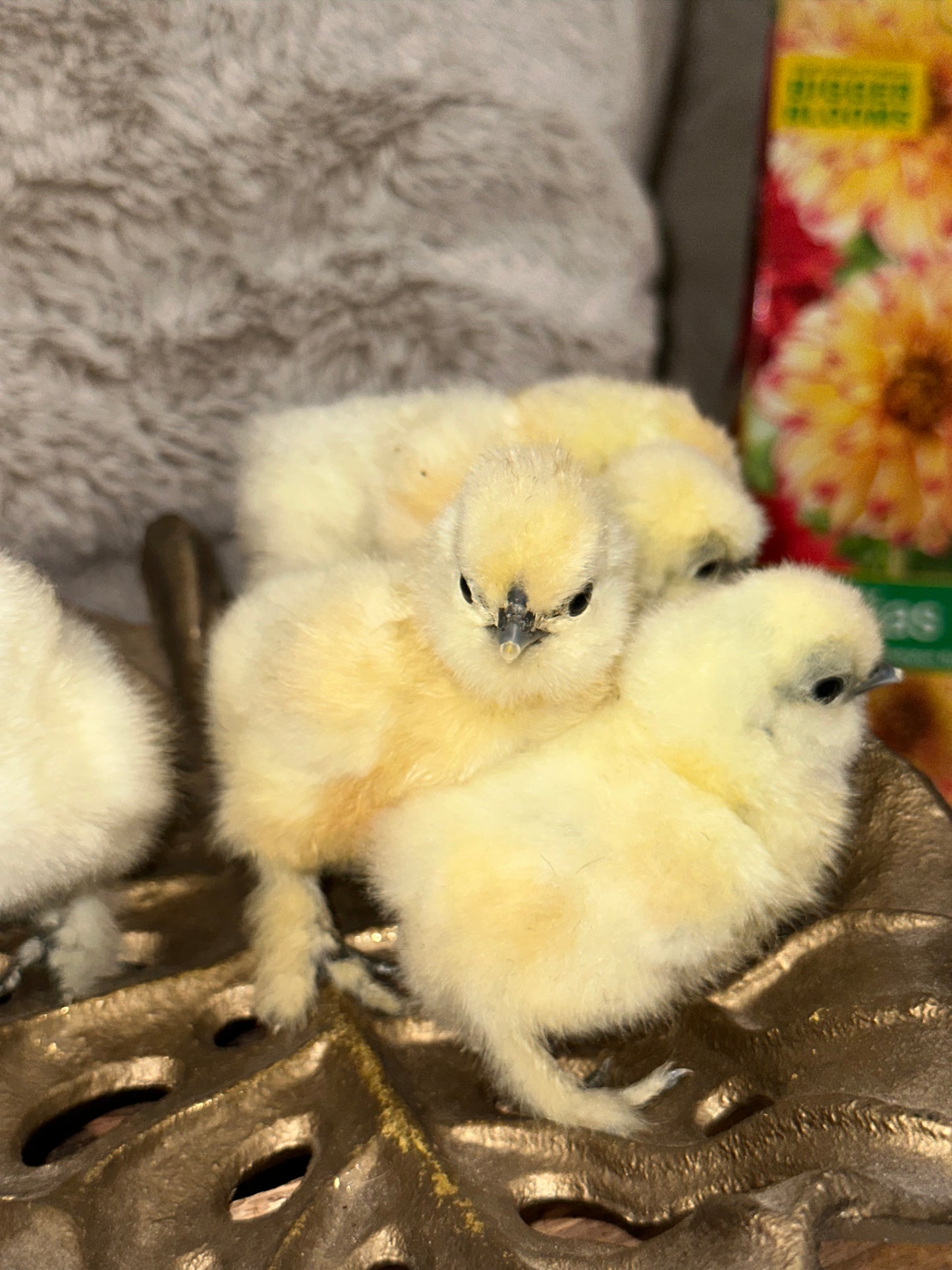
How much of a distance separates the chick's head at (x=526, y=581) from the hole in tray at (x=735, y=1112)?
0.27 m

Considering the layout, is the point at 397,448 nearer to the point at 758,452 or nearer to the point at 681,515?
the point at 681,515

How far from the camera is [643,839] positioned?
2.19ft

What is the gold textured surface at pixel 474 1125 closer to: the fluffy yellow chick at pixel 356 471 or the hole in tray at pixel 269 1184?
the hole in tray at pixel 269 1184

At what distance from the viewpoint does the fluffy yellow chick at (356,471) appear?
91 cm

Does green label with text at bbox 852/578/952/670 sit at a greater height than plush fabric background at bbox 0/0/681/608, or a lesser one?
lesser

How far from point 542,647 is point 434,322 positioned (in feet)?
1.71

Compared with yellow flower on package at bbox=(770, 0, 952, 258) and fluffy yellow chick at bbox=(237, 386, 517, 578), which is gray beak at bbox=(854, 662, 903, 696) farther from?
yellow flower on package at bbox=(770, 0, 952, 258)

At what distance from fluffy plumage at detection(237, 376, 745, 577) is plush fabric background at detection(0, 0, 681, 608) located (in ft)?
0.41

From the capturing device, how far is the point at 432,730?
2.45 ft

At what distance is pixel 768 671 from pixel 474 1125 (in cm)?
33

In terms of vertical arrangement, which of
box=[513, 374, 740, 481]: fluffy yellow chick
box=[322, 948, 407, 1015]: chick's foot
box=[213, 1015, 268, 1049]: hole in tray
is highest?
box=[513, 374, 740, 481]: fluffy yellow chick

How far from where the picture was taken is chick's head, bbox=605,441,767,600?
0.89 meters

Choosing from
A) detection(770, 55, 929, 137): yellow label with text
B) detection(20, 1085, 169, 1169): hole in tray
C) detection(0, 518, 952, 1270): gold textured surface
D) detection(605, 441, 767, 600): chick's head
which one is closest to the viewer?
detection(0, 518, 952, 1270): gold textured surface

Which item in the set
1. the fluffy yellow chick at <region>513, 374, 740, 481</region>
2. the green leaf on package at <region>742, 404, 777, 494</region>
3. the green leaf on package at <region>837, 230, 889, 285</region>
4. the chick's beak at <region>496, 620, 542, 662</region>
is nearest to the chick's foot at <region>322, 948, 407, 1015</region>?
the chick's beak at <region>496, 620, 542, 662</region>
